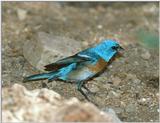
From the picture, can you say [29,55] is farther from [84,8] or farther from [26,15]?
[84,8]

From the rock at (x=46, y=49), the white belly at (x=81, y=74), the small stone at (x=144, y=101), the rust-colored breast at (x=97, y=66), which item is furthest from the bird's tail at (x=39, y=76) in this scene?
the small stone at (x=144, y=101)

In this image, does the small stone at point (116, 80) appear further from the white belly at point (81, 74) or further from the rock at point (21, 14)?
the rock at point (21, 14)

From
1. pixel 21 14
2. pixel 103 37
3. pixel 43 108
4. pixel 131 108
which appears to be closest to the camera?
pixel 43 108

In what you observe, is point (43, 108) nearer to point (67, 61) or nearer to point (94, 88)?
point (67, 61)

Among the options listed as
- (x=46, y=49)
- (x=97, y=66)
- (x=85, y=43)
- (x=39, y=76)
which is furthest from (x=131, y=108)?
(x=85, y=43)

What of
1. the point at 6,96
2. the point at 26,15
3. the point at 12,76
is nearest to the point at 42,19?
the point at 26,15
